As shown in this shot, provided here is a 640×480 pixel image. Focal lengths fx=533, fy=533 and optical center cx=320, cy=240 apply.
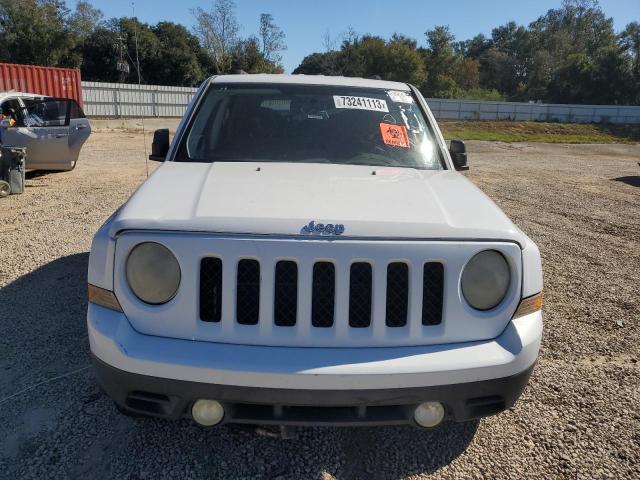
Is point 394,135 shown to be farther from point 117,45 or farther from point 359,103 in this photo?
point 117,45

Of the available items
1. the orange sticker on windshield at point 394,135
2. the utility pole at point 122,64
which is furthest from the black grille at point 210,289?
the utility pole at point 122,64

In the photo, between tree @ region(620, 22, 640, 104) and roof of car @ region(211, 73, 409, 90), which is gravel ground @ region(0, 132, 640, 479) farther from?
tree @ region(620, 22, 640, 104)

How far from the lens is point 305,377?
1.99 metres

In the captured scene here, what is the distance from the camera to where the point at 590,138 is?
32.8 metres

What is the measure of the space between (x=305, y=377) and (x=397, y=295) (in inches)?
19.9

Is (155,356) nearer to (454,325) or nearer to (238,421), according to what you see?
(238,421)

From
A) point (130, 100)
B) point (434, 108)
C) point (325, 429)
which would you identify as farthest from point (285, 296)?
point (434, 108)

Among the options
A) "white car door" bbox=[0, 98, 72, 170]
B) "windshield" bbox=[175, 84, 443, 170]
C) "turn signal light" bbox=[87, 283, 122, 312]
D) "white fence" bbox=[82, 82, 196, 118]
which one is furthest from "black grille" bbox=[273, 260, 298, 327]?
"white fence" bbox=[82, 82, 196, 118]

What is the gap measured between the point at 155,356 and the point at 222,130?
1.95m

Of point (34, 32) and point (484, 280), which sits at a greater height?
point (34, 32)

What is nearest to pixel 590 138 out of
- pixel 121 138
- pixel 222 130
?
pixel 121 138

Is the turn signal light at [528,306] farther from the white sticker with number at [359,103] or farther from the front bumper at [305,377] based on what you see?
the white sticker with number at [359,103]

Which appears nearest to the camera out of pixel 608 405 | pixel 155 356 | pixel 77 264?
pixel 155 356

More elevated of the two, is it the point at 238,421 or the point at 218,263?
the point at 218,263
